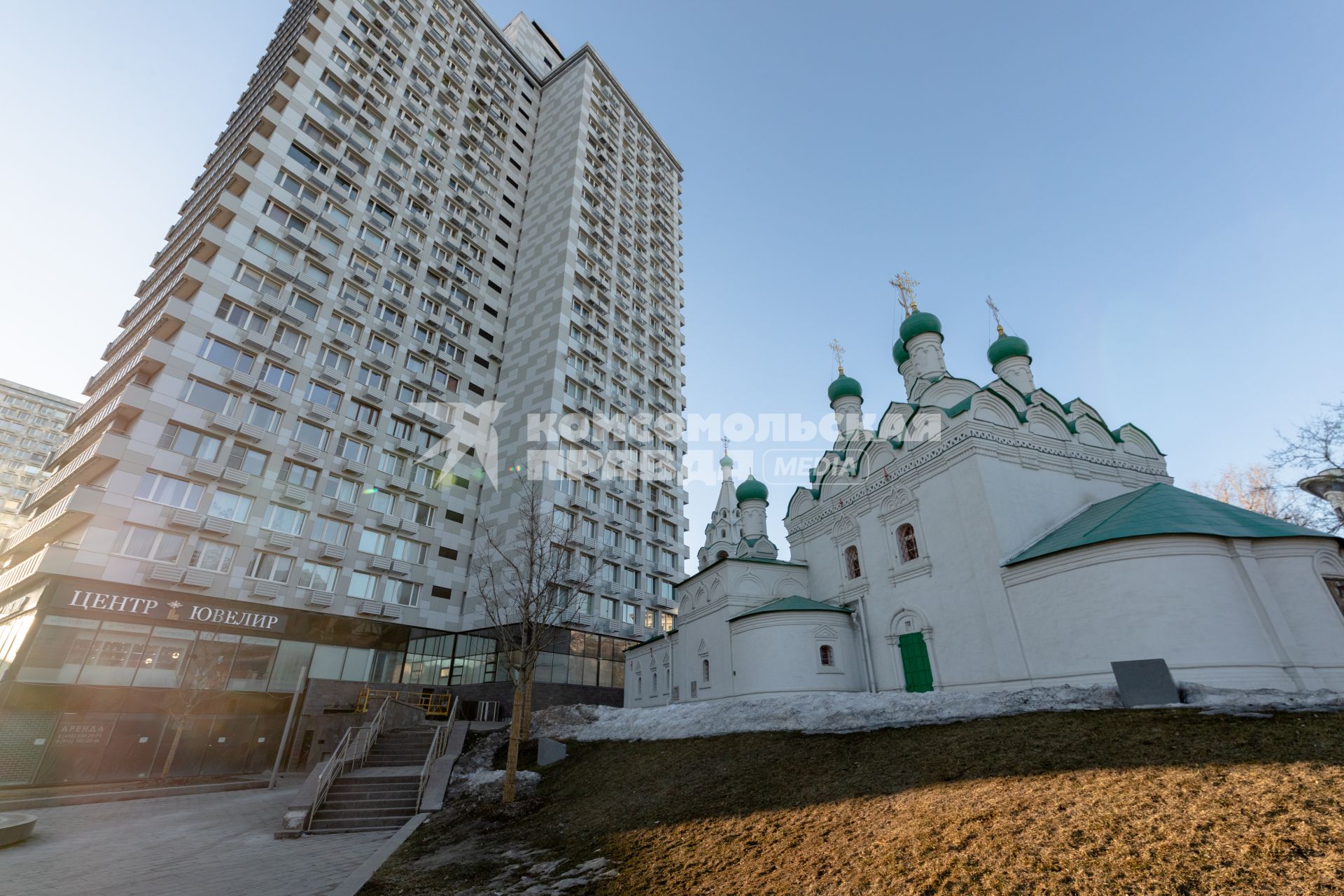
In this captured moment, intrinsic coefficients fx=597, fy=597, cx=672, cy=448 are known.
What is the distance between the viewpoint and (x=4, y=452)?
66.7 meters

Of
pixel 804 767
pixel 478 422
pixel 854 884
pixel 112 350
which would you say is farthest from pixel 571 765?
pixel 112 350

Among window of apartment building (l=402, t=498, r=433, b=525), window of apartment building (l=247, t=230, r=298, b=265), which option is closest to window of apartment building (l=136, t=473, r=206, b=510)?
window of apartment building (l=402, t=498, r=433, b=525)

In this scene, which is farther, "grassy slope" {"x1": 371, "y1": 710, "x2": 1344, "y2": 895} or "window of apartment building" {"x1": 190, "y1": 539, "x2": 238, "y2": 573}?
"window of apartment building" {"x1": 190, "y1": 539, "x2": 238, "y2": 573}

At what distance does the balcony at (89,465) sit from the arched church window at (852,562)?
3093 centimetres

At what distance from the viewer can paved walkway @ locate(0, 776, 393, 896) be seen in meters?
8.95

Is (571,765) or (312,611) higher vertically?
(312,611)

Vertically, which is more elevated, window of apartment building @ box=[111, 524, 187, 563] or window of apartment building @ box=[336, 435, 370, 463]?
window of apartment building @ box=[336, 435, 370, 463]

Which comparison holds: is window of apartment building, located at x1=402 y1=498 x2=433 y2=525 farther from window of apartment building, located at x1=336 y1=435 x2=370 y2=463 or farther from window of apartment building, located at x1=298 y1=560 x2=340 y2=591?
window of apartment building, located at x1=298 y1=560 x2=340 y2=591

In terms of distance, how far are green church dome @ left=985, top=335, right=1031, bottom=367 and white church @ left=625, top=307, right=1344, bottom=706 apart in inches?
4.1

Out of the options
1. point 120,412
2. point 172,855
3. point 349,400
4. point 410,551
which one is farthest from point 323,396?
point 172,855

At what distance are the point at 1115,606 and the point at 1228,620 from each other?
2228 millimetres

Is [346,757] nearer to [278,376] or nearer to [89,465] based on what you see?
[89,465]

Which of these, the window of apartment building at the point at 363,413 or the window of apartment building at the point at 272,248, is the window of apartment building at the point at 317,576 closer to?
the window of apartment building at the point at 363,413

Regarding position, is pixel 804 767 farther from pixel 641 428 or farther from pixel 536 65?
pixel 536 65
